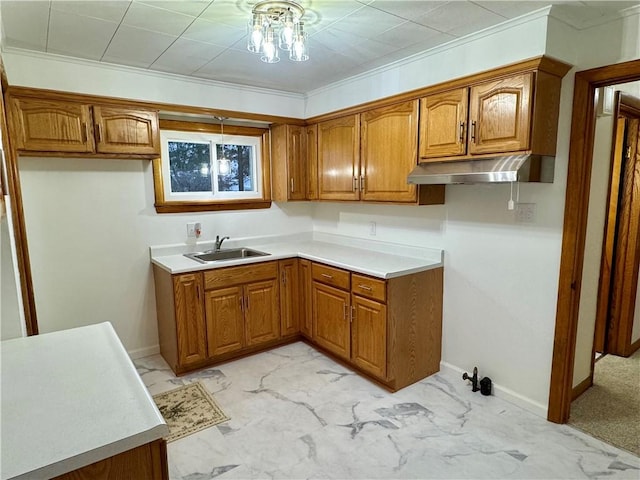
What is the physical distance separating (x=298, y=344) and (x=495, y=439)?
1856mm

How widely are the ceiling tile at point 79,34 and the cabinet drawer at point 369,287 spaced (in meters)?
2.19

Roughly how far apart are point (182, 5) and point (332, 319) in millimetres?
2347

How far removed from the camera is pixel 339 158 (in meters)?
3.37

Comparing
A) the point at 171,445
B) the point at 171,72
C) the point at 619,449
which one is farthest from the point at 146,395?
the point at 171,72

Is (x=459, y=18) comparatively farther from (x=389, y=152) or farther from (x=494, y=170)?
(x=389, y=152)

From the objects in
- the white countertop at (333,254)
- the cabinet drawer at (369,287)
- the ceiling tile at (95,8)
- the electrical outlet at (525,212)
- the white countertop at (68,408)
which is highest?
the ceiling tile at (95,8)

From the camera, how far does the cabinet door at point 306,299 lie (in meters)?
3.39

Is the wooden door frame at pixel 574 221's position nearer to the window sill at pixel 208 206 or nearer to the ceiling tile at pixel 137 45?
the ceiling tile at pixel 137 45

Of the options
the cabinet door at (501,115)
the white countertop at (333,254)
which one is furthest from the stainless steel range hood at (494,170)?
the white countertop at (333,254)

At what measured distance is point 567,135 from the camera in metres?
2.21

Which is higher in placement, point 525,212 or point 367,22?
point 367,22

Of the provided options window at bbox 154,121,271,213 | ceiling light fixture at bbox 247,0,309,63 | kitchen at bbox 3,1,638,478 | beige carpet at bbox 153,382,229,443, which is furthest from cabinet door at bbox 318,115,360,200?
beige carpet at bbox 153,382,229,443

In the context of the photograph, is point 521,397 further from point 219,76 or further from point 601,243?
point 219,76

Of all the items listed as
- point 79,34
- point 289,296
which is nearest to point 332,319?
point 289,296
